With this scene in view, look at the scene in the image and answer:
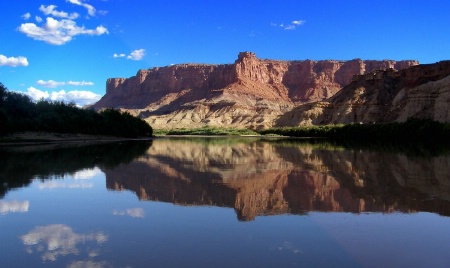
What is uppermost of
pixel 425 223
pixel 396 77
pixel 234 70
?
pixel 234 70

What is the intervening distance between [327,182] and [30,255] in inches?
451

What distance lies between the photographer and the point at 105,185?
610 inches

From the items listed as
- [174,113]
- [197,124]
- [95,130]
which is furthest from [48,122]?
[174,113]

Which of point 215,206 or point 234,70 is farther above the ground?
point 234,70

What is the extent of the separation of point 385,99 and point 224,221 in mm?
103897

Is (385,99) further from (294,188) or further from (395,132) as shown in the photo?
(294,188)

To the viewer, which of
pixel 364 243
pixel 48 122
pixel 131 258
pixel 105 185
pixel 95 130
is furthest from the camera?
pixel 95 130

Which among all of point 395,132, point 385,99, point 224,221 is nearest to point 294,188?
point 224,221

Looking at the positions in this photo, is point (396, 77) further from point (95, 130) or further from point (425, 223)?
point (425, 223)

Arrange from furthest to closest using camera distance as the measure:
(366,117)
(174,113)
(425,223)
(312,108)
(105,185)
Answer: (174,113), (312,108), (366,117), (105,185), (425,223)

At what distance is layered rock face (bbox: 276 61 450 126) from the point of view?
267 ft

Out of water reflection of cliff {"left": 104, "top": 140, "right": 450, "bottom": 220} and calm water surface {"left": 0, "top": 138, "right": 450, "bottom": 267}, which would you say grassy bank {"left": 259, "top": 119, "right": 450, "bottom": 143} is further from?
calm water surface {"left": 0, "top": 138, "right": 450, "bottom": 267}

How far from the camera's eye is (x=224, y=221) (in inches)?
383

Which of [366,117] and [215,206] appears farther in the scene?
[366,117]
